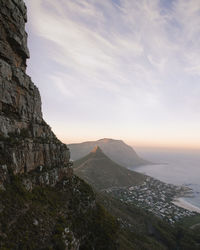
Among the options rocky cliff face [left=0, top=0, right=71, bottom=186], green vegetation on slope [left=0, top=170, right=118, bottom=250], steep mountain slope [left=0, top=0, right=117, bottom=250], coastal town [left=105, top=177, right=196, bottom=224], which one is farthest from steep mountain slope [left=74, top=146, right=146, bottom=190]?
rocky cliff face [left=0, top=0, right=71, bottom=186]

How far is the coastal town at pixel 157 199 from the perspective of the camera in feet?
346

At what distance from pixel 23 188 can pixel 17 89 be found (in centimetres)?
1577

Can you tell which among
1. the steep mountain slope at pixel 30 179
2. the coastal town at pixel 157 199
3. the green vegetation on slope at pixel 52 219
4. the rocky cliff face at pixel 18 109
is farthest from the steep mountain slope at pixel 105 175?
the rocky cliff face at pixel 18 109

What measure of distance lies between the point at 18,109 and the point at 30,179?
11445 mm

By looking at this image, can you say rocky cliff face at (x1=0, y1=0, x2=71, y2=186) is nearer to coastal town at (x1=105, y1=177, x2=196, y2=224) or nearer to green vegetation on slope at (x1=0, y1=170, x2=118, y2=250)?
green vegetation on slope at (x1=0, y1=170, x2=118, y2=250)

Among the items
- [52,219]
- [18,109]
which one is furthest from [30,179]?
[18,109]

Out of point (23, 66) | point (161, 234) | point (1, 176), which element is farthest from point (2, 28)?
point (161, 234)

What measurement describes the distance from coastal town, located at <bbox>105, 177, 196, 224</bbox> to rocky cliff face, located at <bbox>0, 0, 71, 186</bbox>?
8881 cm

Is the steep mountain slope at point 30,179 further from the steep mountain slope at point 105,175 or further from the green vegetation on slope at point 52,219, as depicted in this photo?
the steep mountain slope at point 105,175

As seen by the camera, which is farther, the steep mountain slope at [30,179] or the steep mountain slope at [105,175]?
the steep mountain slope at [105,175]

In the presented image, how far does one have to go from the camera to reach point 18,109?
2423 centimetres

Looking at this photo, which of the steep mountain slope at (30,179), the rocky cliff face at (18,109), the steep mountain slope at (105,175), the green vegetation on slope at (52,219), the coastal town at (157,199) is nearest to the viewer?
the green vegetation on slope at (52,219)

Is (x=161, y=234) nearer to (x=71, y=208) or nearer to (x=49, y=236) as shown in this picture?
(x=71, y=208)

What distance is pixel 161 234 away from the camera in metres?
69.4
